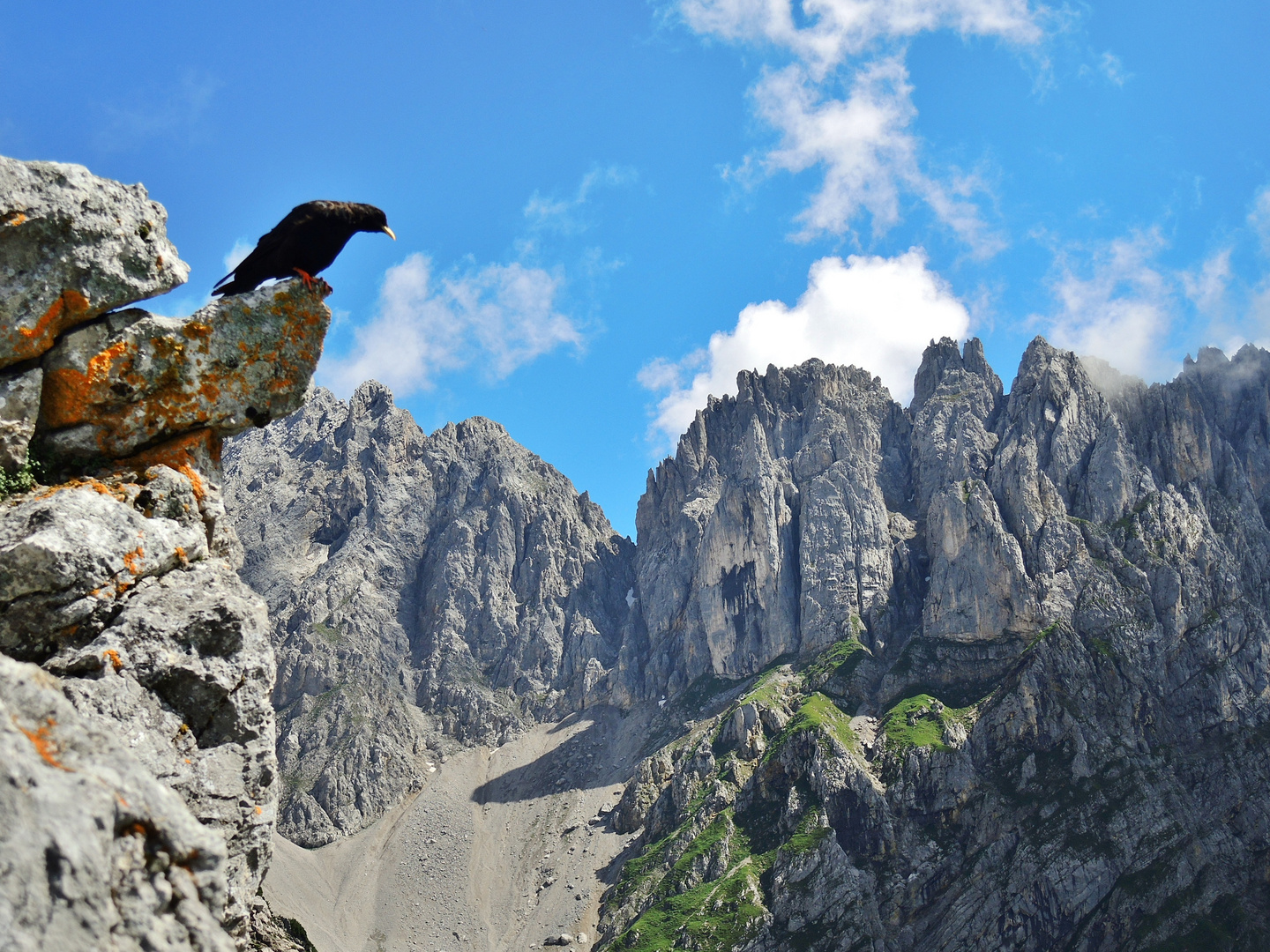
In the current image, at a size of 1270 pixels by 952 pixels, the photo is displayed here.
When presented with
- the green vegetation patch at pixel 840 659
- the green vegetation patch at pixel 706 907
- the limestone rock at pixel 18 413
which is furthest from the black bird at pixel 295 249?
the green vegetation patch at pixel 840 659

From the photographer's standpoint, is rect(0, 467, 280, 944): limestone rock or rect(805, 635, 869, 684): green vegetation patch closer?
rect(0, 467, 280, 944): limestone rock

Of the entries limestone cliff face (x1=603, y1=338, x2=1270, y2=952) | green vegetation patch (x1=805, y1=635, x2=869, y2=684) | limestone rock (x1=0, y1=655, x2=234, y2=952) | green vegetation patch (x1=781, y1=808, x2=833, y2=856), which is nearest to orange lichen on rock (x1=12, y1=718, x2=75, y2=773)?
limestone rock (x1=0, y1=655, x2=234, y2=952)

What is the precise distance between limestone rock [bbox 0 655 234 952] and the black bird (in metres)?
9.31

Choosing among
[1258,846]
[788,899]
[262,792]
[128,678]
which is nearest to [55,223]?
[128,678]

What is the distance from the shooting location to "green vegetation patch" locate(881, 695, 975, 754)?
127 meters

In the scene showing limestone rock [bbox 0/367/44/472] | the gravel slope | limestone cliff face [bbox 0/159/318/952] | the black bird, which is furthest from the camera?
the gravel slope

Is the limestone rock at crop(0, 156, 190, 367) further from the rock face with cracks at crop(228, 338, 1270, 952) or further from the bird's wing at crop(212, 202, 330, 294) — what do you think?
the rock face with cracks at crop(228, 338, 1270, 952)

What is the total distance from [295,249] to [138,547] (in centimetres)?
592

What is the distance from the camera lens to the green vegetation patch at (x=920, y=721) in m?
127

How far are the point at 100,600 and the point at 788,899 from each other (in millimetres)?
117470

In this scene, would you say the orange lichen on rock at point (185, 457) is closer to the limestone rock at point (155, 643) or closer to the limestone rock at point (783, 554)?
the limestone rock at point (155, 643)

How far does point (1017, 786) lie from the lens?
118125 mm

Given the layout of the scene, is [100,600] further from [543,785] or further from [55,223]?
[543,785]

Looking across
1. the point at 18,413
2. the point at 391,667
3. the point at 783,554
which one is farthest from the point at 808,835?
the point at 18,413
